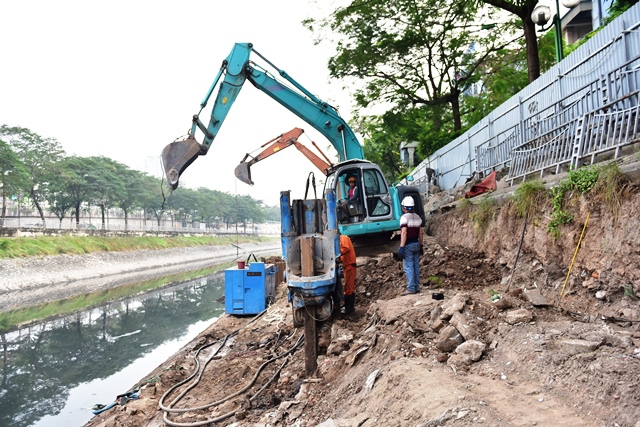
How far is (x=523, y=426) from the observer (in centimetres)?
291

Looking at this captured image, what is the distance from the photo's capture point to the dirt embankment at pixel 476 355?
129 inches

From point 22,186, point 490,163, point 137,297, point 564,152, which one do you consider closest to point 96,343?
point 137,297

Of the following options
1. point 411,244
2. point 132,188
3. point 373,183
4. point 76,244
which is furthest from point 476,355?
point 132,188

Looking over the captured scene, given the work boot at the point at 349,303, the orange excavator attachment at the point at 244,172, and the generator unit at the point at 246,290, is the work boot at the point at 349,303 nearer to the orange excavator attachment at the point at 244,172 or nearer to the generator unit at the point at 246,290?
the generator unit at the point at 246,290

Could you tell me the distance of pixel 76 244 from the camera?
32.8 metres

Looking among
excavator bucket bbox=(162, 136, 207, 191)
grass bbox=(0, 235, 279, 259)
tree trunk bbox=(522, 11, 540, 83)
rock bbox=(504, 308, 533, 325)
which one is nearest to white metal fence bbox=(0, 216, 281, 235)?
grass bbox=(0, 235, 279, 259)

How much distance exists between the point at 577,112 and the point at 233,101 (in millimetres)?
8194

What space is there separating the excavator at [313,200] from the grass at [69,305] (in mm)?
11221

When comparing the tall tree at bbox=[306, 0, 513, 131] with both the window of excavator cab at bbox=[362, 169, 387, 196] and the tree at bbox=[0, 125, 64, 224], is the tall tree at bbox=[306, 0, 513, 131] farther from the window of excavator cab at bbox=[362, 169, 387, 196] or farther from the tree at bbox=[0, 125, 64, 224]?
the tree at bbox=[0, 125, 64, 224]

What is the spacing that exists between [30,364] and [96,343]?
2.33m

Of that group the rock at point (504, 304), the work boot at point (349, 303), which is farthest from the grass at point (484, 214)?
the rock at point (504, 304)

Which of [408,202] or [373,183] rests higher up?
[373,183]

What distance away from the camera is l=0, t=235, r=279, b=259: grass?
26859 millimetres

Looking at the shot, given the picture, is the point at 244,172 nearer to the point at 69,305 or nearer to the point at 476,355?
the point at 476,355
